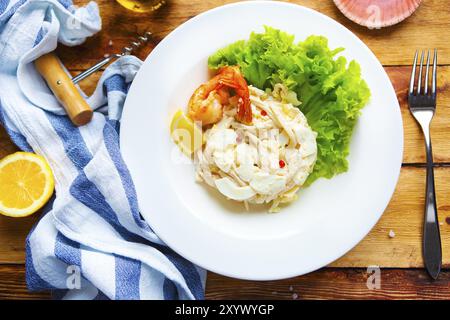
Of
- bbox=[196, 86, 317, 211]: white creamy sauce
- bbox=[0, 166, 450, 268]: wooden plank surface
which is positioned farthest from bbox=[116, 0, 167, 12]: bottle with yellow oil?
bbox=[0, 166, 450, 268]: wooden plank surface

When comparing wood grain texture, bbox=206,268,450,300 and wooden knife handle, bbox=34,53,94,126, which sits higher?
wooden knife handle, bbox=34,53,94,126

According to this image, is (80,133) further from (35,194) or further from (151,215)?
(151,215)

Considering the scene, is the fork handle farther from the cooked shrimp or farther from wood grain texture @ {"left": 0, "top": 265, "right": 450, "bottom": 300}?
the cooked shrimp

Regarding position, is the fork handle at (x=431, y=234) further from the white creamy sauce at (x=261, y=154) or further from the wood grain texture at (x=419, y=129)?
the white creamy sauce at (x=261, y=154)

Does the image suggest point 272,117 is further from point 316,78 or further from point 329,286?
point 329,286

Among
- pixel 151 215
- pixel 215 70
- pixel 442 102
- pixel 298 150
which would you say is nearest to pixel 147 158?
pixel 151 215

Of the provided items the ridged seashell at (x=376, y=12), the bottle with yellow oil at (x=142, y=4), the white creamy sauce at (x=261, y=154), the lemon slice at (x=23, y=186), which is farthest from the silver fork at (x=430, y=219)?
the lemon slice at (x=23, y=186)

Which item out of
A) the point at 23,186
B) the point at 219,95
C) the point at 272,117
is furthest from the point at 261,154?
the point at 23,186
